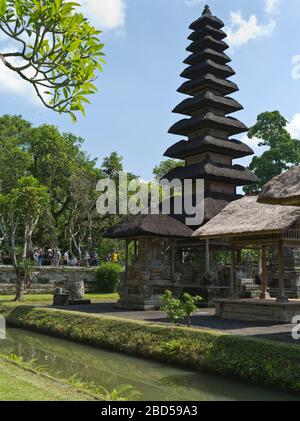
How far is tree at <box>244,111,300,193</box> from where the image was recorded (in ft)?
129

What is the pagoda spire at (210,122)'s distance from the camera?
26.9 meters

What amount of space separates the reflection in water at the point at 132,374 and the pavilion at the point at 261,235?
16.0 ft

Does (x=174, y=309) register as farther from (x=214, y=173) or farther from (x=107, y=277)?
(x=107, y=277)

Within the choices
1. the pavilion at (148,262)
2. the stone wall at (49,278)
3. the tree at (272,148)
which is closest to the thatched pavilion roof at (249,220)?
the pavilion at (148,262)

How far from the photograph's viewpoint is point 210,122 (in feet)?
90.0

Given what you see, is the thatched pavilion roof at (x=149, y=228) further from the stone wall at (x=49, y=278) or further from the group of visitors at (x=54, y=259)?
the group of visitors at (x=54, y=259)

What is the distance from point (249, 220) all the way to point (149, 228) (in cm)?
552

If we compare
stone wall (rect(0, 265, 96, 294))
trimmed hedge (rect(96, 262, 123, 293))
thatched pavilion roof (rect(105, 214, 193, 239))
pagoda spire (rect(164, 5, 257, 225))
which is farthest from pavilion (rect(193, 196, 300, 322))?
stone wall (rect(0, 265, 96, 294))

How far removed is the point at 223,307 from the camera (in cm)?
1653

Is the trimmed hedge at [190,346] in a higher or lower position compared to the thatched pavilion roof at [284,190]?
lower
